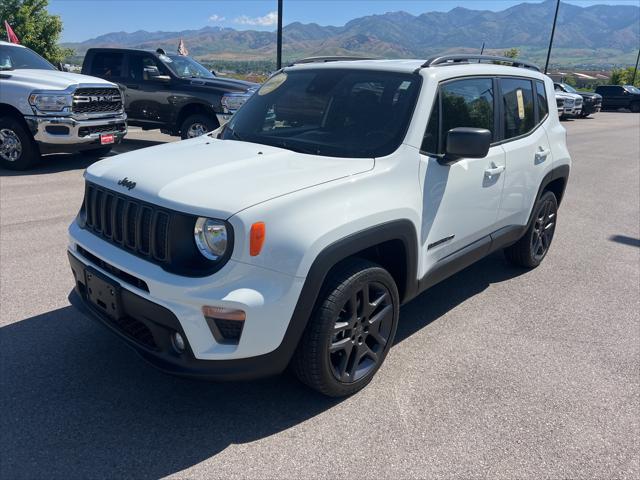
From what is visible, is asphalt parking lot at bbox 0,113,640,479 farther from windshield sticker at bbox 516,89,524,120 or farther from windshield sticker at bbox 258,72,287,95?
windshield sticker at bbox 258,72,287,95

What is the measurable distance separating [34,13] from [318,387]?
3118cm

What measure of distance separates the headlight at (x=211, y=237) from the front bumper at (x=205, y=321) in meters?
0.11

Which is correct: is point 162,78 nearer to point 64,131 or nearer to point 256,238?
point 64,131

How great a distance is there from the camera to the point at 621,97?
3503 cm

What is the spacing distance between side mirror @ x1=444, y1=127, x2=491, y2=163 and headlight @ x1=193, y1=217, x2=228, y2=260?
59.9 inches

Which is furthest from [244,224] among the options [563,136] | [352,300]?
[563,136]

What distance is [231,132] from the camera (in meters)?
3.74

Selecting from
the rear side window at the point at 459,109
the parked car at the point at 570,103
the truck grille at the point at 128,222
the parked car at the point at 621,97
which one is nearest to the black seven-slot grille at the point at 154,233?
the truck grille at the point at 128,222

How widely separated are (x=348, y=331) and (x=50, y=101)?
23.8 ft

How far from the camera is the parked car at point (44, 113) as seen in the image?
803 centimetres

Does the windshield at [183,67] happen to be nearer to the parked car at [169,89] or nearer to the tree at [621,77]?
the parked car at [169,89]

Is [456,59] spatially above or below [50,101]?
above

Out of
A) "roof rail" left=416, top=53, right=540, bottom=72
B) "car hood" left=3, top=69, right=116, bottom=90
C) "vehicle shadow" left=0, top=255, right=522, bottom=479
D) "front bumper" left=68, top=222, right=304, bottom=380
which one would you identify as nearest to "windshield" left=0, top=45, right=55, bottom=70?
"car hood" left=3, top=69, right=116, bottom=90

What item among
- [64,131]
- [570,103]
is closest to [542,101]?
[64,131]
